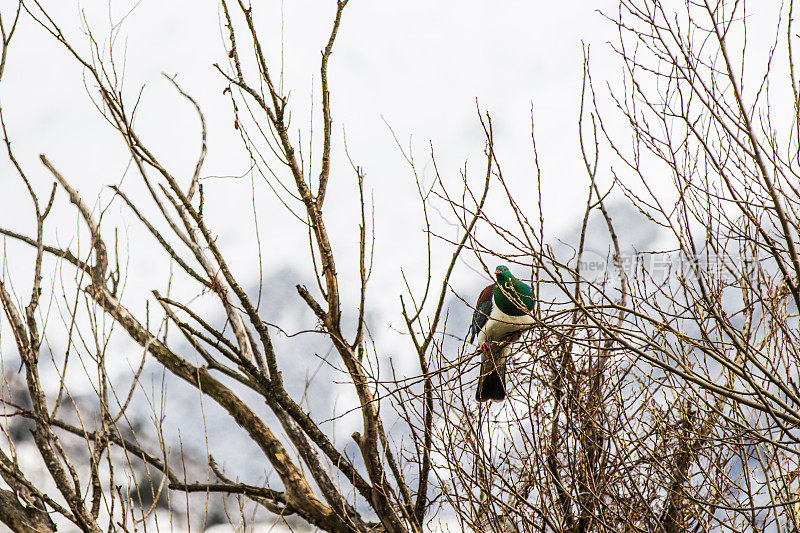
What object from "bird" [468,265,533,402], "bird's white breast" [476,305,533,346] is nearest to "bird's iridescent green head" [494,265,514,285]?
"bird" [468,265,533,402]

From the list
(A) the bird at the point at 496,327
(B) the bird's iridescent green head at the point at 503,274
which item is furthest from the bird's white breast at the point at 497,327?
(B) the bird's iridescent green head at the point at 503,274

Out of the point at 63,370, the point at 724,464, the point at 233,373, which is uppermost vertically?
the point at 724,464

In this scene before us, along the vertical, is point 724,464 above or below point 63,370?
above

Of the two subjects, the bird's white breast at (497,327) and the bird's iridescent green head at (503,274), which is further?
the bird's white breast at (497,327)

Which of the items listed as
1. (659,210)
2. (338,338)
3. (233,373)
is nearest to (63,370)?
(338,338)

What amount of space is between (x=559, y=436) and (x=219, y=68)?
9.88ft

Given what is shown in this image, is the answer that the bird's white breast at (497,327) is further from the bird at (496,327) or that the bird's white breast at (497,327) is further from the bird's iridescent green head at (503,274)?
the bird's iridescent green head at (503,274)

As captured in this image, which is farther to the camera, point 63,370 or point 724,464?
point 724,464

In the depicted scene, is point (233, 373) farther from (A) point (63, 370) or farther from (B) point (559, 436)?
(B) point (559, 436)

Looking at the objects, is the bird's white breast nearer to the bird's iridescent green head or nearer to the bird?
the bird

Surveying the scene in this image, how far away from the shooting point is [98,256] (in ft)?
15.6

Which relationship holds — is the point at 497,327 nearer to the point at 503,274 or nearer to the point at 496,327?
the point at 496,327

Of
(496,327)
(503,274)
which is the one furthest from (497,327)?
(503,274)

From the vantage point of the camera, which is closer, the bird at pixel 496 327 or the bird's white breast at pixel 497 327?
the bird at pixel 496 327
